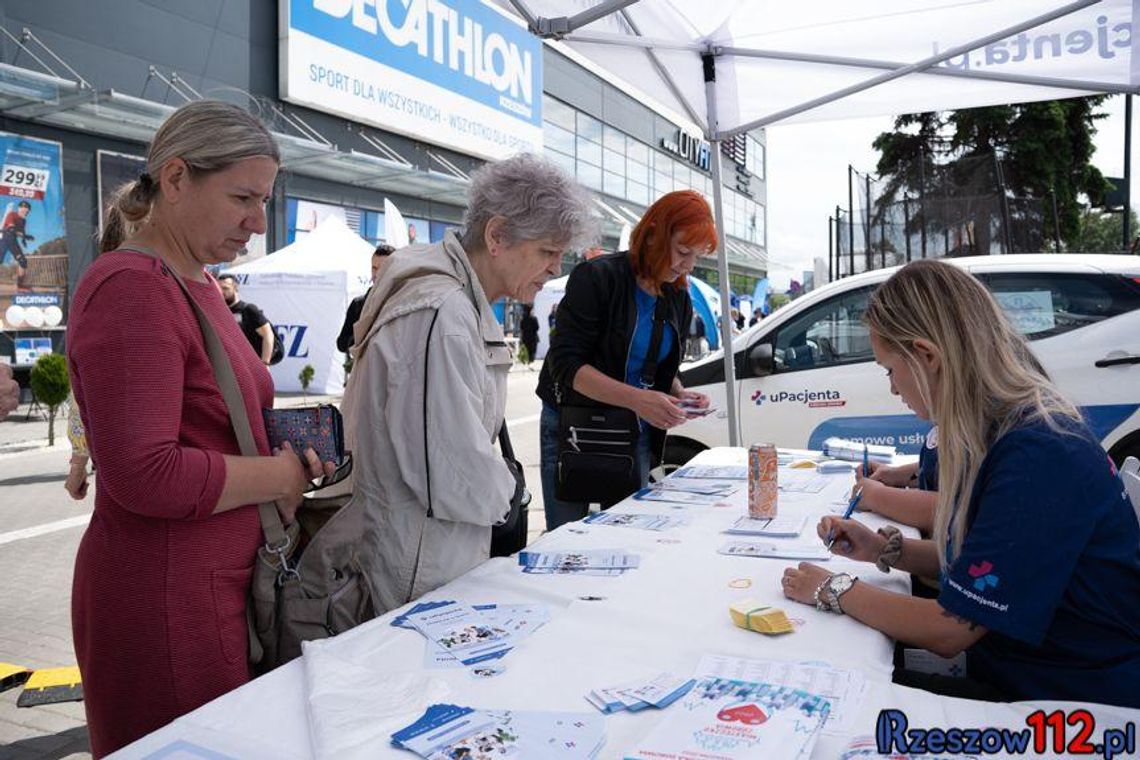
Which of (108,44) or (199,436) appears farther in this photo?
(108,44)

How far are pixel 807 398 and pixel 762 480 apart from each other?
2805 mm

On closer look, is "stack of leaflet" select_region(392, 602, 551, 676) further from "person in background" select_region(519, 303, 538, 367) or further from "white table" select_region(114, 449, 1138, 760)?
"person in background" select_region(519, 303, 538, 367)

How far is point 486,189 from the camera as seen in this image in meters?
1.98

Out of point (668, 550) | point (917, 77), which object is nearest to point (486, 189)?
point (668, 550)

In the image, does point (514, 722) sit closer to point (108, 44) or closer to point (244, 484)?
point (244, 484)

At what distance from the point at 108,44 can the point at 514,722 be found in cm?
1407

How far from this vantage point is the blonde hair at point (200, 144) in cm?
156

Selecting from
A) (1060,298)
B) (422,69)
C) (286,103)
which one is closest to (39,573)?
(1060,298)

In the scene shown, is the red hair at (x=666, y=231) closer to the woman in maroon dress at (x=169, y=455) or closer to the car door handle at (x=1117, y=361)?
the woman in maroon dress at (x=169, y=455)

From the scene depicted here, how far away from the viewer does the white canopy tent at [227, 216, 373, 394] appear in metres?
12.2

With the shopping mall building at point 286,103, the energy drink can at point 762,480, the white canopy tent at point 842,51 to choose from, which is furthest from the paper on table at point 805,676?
the shopping mall building at point 286,103

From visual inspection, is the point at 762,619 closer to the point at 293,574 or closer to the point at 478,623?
the point at 478,623

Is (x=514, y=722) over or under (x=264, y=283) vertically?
under

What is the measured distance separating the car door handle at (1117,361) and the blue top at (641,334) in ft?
9.40
